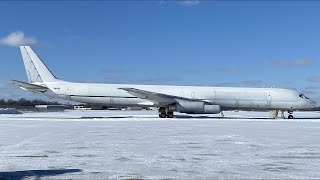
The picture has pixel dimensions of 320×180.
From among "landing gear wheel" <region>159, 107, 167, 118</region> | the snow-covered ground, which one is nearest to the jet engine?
"landing gear wheel" <region>159, 107, 167, 118</region>

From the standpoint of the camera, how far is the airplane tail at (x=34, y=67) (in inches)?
1310

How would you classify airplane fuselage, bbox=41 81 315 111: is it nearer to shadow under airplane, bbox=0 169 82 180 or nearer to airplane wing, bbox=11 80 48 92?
→ airplane wing, bbox=11 80 48 92

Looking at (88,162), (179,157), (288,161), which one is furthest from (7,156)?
(288,161)

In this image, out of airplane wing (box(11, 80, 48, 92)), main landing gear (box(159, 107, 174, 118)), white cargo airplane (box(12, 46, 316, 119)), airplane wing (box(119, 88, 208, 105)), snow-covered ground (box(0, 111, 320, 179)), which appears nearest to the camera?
snow-covered ground (box(0, 111, 320, 179))

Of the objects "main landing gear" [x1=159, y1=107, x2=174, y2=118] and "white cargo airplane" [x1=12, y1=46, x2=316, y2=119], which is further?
"main landing gear" [x1=159, y1=107, x2=174, y2=118]

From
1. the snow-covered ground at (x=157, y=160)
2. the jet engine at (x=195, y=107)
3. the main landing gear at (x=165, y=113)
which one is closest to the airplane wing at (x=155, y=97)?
the jet engine at (x=195, y=107)

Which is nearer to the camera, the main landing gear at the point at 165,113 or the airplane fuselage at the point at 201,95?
the airplane fuselage at the point at 201,95

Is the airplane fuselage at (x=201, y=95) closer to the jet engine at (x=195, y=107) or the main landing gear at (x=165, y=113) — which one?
the main landing gear at (x=165, y=113)

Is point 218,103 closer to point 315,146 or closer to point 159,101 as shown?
point 159,101

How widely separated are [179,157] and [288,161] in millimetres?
2398

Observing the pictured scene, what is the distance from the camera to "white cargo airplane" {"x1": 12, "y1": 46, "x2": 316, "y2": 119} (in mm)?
33094

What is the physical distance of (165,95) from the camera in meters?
32.9

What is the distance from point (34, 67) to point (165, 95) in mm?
11436

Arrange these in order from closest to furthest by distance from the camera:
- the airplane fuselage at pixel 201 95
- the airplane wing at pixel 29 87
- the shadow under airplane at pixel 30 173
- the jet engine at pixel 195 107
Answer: the shadow under airplane at pixel 30 173 → the airplane wing at pixel 29 87 → the jet engine at pixel 195 107 → the airplane fuselage at pixel 201 95
